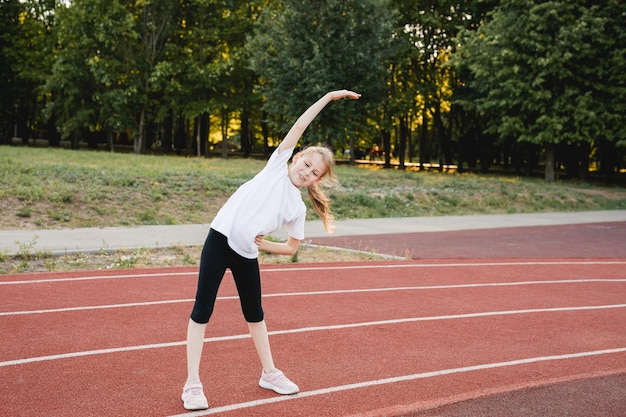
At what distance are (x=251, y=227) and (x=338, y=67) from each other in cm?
2950

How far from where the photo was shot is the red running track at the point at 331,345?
4688mm

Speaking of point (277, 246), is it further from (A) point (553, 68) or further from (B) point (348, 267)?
(A) point (553, 68)

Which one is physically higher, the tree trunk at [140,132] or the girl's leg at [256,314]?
the tree trunk at [140,132]

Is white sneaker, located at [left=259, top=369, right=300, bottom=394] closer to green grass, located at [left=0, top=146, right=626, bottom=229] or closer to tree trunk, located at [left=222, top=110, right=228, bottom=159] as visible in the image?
green grass, located at [left=0, top=146, right=626, bottom=229]

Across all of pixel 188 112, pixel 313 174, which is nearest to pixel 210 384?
pixel 313 174

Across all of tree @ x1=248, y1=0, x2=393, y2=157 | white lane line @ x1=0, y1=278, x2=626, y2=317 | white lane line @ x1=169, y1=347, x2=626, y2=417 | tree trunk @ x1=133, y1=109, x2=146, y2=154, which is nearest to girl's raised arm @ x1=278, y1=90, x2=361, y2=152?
white lane line @ x1=169, y1=347, x2=626, y2=417

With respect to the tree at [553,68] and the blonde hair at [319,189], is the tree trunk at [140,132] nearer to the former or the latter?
the tree at [553,68]

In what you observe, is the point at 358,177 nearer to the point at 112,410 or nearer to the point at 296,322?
the point at 296,322

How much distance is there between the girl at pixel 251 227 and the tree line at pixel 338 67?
26.6m

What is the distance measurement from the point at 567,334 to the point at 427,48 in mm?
35613

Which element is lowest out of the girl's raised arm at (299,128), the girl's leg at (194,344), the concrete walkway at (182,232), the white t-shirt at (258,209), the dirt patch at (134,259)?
the dirt patch at (134,259)

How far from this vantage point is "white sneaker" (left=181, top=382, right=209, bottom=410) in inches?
173

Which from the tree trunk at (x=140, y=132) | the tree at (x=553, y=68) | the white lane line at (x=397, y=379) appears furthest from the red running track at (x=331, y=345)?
the tree trunk at (x=140, y=132)

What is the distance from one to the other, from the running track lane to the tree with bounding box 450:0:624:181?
841 inches
